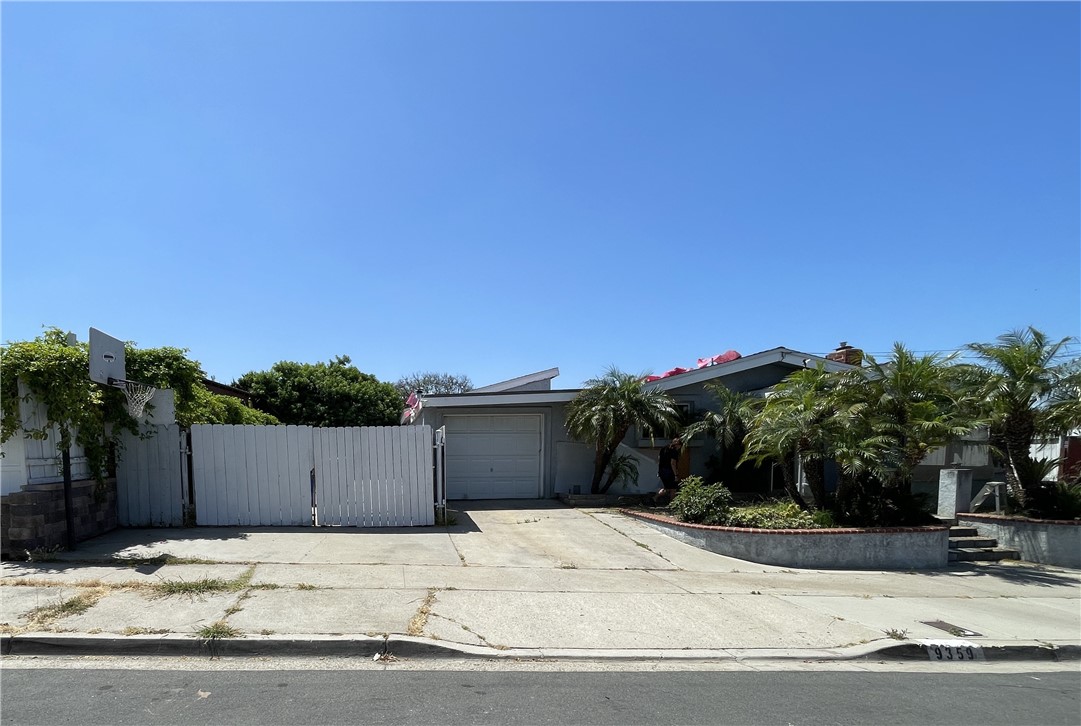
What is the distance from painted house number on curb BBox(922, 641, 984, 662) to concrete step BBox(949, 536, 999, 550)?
5982mm

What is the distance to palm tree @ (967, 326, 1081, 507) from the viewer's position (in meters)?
11.5

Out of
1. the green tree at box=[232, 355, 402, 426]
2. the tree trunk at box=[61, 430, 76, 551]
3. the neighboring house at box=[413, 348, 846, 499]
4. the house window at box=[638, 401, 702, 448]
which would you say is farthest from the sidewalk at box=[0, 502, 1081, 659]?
the green tree at box=[232, 355, 402, 426]

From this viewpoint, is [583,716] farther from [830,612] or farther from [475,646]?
[830,612]

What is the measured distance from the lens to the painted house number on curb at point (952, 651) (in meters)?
6.20

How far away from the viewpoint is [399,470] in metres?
11.0

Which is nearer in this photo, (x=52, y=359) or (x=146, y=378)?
(x=52, y=359)

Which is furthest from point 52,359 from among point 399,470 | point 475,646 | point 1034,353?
point 1034,353

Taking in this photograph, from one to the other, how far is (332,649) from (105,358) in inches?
→ 238

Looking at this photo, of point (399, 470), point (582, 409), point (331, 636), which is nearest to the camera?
point (331, 636)

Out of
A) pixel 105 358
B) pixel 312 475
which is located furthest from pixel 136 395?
pixel 312 475

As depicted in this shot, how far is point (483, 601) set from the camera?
22.7ft

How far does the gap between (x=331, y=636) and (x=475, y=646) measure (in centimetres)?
127

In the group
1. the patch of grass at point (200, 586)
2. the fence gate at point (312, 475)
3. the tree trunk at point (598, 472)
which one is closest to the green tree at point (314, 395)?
the tree trunk at point (598, 472)

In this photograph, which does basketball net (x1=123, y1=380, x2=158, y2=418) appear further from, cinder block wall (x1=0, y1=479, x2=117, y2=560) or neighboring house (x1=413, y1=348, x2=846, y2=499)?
neighboring house (x1=413, y1=348, x2=846, y2=499)
